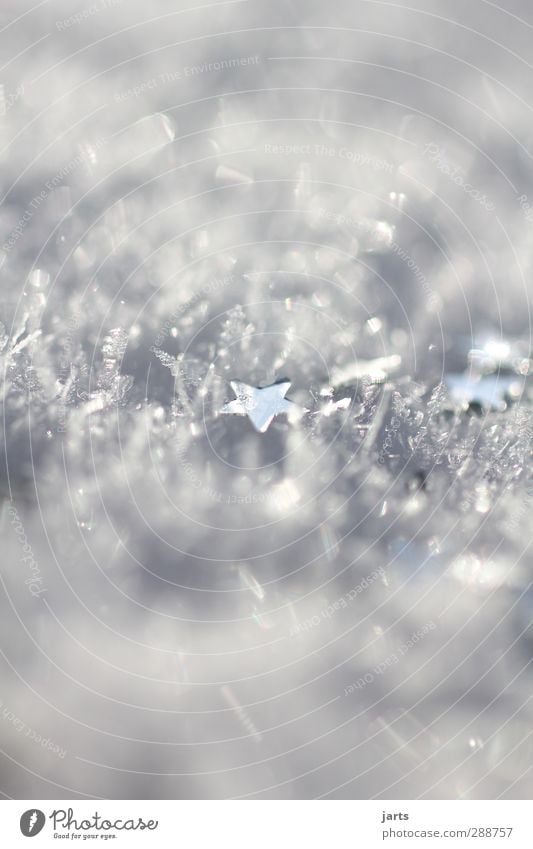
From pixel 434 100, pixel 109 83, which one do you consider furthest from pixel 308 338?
pixel 109 83

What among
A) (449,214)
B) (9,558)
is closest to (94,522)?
(9,558)

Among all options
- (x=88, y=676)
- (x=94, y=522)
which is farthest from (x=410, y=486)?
(x=88, y=676)

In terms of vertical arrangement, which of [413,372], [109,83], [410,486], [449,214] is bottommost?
[410,486]

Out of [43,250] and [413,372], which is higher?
[43,250]

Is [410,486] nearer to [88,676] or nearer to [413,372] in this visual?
[413,372]

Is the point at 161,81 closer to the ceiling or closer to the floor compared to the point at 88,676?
closer to the ceiling

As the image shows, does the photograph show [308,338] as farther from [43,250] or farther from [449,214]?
[43,250]

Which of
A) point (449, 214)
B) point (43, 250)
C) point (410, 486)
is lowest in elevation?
point (410, 486)
